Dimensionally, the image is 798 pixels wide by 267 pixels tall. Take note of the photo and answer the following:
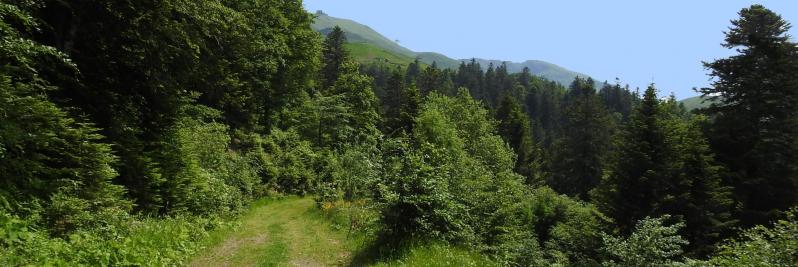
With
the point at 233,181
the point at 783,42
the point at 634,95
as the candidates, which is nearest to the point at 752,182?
the point at 783,42

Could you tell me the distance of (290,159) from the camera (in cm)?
3872

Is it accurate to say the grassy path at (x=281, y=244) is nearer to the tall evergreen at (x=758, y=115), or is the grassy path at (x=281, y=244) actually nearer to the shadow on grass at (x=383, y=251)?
the shadow on grass at (x=383, y=251)

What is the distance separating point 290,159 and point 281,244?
22.6 m

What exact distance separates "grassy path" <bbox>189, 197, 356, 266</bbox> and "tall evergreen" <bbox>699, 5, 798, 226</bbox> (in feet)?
76.4

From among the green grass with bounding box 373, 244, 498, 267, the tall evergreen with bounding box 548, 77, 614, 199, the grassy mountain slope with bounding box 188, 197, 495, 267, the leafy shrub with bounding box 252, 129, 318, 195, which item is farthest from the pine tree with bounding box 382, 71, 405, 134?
the green grass with bounding box 373, 244, 498, 267

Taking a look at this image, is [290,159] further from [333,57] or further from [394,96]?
[333,57]

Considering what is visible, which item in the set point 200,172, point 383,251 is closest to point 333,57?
point 200,172

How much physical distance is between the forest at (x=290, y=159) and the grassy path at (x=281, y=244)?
29.8 inches

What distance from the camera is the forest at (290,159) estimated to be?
10234mm

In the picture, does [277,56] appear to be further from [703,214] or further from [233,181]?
[703,214]

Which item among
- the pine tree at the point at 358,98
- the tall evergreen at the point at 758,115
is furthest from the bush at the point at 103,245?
the pine tree at the point at 358,98

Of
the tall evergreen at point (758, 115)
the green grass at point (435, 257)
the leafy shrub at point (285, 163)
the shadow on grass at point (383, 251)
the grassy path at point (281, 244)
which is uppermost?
the tall evergreen at point (758, 115)

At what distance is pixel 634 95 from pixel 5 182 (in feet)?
563

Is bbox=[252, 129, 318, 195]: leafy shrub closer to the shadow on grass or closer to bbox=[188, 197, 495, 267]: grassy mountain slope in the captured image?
bbox=[188, 197, 495, 267]: grassy mountain slope
